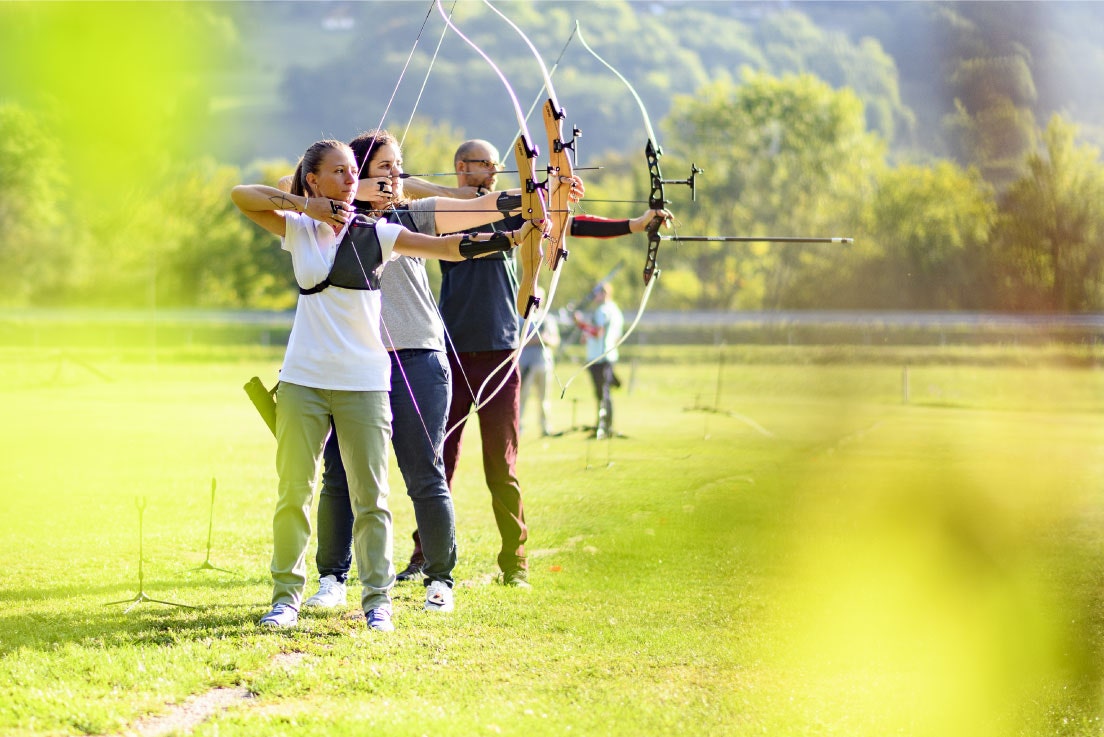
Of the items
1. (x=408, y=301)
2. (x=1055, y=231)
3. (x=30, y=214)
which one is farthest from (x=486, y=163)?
(x=30, y=214)

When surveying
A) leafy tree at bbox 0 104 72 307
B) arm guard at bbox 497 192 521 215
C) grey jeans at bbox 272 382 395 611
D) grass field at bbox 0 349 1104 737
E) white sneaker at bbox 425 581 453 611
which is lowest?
grass field at bbox 0 349 1104 737

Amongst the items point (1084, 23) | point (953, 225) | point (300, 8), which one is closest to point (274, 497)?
point (1084, 23)

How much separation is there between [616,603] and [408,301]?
1310 mm

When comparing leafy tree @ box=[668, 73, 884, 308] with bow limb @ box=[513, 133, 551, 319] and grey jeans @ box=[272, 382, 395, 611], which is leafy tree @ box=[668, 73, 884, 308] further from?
grey jeans @ box=[272, 382, 395, 611]

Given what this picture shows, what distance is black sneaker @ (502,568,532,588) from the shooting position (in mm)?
4582

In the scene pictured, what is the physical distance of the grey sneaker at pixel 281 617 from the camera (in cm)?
372

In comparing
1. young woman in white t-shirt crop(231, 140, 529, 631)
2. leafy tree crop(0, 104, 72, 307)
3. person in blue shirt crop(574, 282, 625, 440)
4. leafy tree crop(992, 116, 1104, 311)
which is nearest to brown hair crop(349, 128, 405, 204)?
young woman in white t-shirt crop(231, 140, 529, 631)

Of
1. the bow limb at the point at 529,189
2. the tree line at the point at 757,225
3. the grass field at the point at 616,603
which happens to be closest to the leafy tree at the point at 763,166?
the tree line at the point at 757,225

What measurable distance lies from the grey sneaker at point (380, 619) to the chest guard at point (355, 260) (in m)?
0.92

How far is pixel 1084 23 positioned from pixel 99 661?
508 inches

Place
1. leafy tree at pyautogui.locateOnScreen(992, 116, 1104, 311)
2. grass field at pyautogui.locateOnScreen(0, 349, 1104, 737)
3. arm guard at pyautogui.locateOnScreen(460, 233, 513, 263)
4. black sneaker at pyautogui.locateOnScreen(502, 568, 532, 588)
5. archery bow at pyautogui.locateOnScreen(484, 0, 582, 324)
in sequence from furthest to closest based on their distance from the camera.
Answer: leafy tree at pyautogui.locateOnScreen(992, 116, 1104, 311)
black sneaker at pyautogui.locateOnScreen(502, 568, 532, 588)
archery bow at pyautogui.locateOnScreen(484, 0, 582, 324)
arm guard at pyautogui.locateOnScreen(460, 233, 513, 263)
grass field at pyautogui.locateOnScreen(0, 349, 1104, 737)

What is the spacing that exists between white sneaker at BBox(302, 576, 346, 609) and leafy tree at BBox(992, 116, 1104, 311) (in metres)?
11.3

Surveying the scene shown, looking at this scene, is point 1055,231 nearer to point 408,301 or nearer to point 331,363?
point 408,301

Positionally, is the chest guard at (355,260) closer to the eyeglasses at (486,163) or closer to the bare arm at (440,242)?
the bare arm at (440,242)
